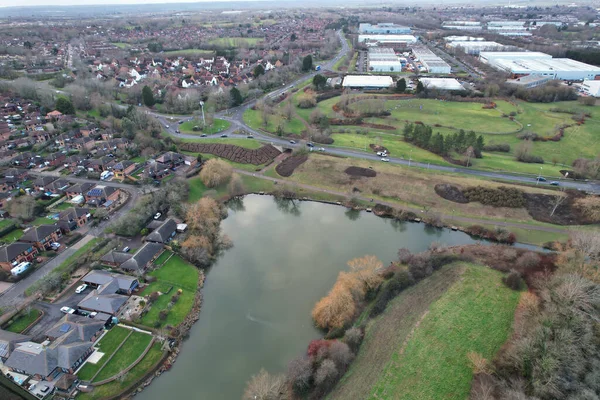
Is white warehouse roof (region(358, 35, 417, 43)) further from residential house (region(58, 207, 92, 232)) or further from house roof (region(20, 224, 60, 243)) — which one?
house roof (region(20, 224, 60, 243))

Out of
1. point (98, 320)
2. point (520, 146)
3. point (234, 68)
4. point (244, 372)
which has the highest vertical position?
point (234, 68)

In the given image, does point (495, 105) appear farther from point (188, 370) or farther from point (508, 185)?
point (188, 370)

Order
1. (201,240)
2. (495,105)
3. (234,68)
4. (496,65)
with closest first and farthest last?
(201,240) → (495,105) → (234,68) → (496,65)

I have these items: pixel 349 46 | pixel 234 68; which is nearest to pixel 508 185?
pixel 234 68

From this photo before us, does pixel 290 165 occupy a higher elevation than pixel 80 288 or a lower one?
higher

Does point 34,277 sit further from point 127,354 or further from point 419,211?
point 419,211

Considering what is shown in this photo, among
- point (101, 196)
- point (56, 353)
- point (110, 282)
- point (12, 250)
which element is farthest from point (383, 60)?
point (56, 353)

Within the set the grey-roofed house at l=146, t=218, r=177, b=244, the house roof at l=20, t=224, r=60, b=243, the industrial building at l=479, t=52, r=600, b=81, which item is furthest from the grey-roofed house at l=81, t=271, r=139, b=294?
the industrial building at l=479, t=52, r=600, b=81
